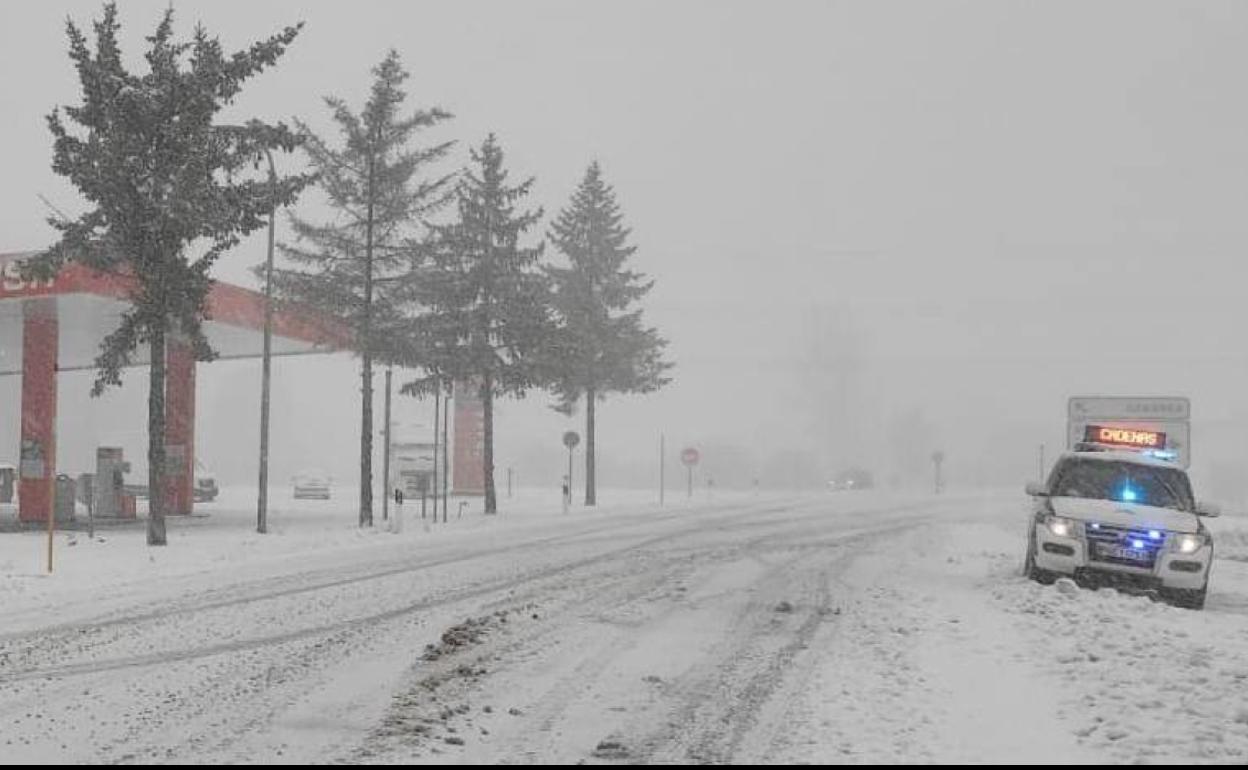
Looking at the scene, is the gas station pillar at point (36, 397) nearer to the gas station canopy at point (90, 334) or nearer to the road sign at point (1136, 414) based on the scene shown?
the gas station canopy at point (90, 334)

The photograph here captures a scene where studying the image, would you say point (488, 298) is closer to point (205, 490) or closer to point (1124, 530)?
point (205, 490)

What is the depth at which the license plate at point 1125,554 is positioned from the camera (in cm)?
1268

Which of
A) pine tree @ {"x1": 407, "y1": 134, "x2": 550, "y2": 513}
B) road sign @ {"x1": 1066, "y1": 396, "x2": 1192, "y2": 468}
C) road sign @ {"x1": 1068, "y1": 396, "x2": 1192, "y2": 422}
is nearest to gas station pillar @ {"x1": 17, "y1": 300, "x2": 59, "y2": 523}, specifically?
pine tree @ {"x1": 407, "y1": 134, "x2": 550, "y2": 513}

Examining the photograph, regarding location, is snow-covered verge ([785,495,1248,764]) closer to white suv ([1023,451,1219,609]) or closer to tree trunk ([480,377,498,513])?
white suv ([1023,451,1219,609])

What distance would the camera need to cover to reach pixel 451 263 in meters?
29.2

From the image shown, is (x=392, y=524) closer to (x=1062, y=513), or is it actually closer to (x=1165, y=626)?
(x=1062, y=513)

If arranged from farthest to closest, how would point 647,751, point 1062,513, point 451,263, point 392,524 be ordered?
point 451,263
point 392,524
point 1062,513
point 647,751

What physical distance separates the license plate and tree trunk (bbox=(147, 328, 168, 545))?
15033 millimetres

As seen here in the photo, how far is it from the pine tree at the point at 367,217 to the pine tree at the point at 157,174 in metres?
5.12

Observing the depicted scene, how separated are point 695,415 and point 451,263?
168 metres

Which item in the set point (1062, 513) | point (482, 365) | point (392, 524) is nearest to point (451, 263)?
point (482, 365)

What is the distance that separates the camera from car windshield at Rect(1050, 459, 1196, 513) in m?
14.0

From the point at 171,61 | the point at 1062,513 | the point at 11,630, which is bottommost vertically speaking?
the point at 11,630

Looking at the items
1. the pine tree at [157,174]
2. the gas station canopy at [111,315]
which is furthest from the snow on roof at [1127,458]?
the gas station canopy at [111,315]
